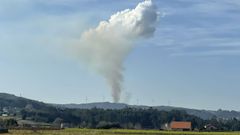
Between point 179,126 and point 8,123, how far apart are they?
6280 cm

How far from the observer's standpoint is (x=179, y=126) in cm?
18425

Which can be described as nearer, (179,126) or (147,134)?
(147,134)

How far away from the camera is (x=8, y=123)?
151 m

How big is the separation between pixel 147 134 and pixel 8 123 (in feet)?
187

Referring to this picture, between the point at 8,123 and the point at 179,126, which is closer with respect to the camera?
the point at 8,123

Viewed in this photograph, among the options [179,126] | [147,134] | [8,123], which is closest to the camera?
[147,134]

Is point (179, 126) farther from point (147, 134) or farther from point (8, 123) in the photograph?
point (147, 134)

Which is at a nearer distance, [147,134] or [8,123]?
[147,134]

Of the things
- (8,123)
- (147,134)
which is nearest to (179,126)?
(8,123)

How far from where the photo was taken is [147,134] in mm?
108312

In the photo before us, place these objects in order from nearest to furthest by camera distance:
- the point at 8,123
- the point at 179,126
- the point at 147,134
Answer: the point at 147,134 → the point at 8,123 → the point at 179,126
